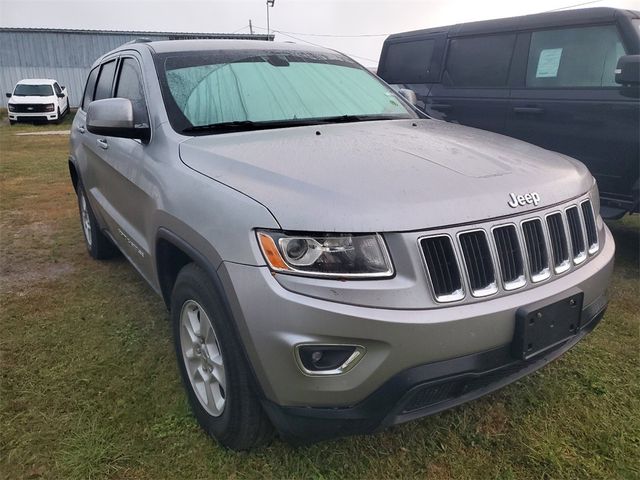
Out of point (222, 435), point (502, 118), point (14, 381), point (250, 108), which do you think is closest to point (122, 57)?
point (250, 108)

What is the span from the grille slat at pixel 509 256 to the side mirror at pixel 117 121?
1788mm

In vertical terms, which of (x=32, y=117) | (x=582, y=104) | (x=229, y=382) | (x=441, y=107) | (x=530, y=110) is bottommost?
(x=32, y=117)

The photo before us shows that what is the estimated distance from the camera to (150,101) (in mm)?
2717

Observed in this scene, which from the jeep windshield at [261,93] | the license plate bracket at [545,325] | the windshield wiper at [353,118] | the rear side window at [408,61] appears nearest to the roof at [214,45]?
the jeep windshield at [261,93]

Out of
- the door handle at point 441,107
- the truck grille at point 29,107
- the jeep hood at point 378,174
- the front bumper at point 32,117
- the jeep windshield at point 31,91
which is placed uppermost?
the jeep hood at point 378,174

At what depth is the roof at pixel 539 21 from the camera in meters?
4.28

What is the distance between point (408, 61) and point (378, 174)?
186 inches

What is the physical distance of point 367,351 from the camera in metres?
1.69

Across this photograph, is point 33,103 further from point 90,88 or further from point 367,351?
point 367,351

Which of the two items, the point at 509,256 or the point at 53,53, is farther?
the point at 53,53

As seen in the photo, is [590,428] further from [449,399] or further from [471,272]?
[471,272]

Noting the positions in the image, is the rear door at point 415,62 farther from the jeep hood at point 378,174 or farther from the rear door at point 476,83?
the jeep hood at point 378,174

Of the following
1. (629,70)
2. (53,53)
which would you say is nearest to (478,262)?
(629,70)

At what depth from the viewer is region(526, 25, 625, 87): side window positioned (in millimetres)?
4262
